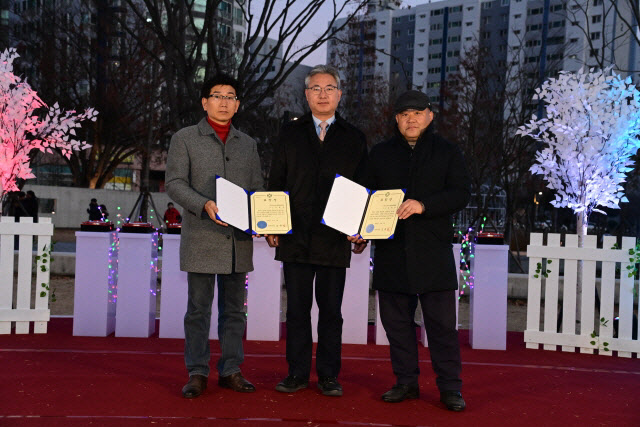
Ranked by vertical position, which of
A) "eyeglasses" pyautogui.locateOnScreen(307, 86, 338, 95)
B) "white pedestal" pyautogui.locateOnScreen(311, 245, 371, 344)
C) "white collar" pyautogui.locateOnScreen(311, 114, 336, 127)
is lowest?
"white pedestal" pyautogui.locateOnScreen(311, 245, 371, 344)

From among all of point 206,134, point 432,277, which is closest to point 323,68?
point 206,134

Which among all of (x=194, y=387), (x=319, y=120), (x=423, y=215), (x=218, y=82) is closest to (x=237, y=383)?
(x=194, y=387)

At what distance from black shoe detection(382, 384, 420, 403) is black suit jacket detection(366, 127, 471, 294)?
612 millimetres

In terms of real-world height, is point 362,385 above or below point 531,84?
below

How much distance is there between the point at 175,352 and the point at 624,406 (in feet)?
11.2

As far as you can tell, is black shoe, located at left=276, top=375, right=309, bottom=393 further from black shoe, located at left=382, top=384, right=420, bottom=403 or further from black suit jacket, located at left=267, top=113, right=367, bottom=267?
black suit jacket, located at left=267, top=113, right=367, bottom=267

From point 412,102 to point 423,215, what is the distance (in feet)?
2.33

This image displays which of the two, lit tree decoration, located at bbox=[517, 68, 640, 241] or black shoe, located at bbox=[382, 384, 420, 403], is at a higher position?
lit tree decoration, located at bbox=[517, 68, 640, 241]

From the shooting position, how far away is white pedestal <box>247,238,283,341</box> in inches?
278

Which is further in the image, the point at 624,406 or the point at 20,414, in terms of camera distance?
the point at 624,406

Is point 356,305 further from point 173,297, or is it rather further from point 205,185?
point 205,185

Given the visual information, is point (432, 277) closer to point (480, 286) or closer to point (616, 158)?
point (480, 286)

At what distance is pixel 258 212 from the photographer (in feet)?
15.8

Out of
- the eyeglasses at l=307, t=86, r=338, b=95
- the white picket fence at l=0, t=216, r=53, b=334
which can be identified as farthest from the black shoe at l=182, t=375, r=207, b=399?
the white picket fence at l=0, t=216, r=53, b=334
